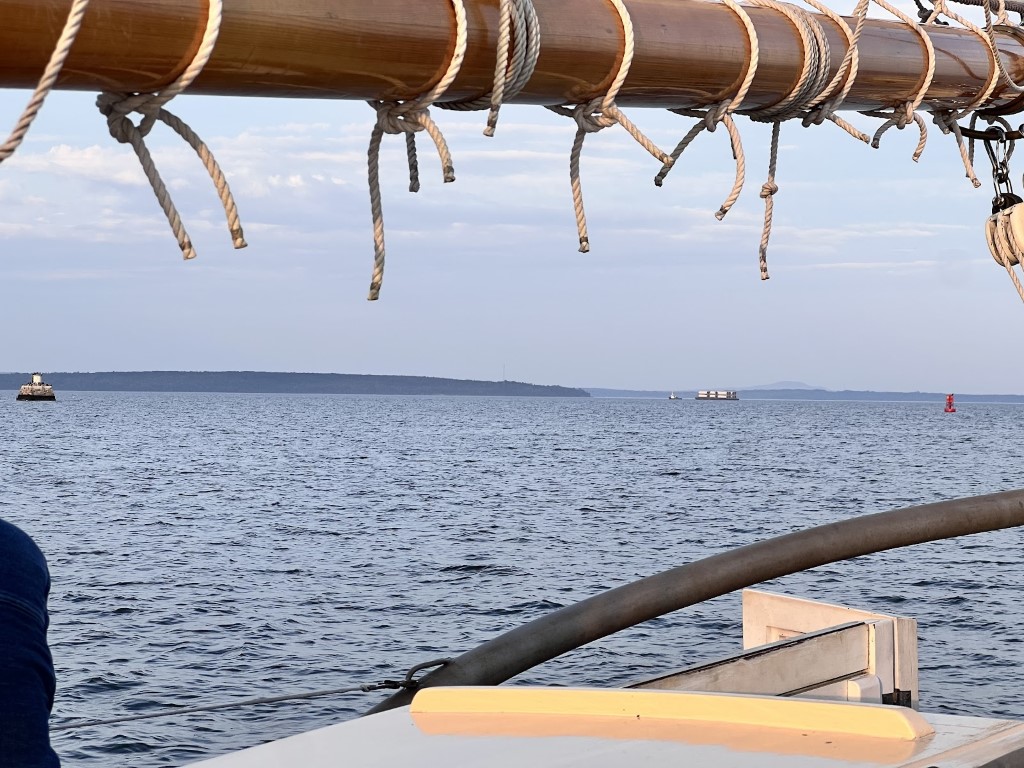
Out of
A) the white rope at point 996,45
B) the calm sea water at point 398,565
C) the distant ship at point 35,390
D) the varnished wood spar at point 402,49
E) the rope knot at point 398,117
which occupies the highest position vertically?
the white rope at point 996,45

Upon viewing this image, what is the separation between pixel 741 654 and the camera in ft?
13.7

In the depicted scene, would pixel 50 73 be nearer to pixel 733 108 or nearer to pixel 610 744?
pixel 610 744

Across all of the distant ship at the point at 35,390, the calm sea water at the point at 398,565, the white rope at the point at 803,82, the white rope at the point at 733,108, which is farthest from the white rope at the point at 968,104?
the distant ship at the point at 35,390

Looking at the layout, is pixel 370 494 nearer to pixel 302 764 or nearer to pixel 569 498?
pixel 569 498

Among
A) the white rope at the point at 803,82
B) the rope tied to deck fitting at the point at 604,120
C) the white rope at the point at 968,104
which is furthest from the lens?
the white rope at the point at 968,104

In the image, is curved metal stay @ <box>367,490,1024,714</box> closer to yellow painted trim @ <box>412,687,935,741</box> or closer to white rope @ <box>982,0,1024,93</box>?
yellow painted trim @ <box>412,687,935,741</box>

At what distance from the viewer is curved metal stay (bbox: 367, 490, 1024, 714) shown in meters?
3.50

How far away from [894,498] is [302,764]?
44.9 meters

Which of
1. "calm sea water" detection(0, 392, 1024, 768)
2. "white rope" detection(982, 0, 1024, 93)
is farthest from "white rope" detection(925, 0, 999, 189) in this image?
"calm sea water" detection(0, 392, 1024, 768)

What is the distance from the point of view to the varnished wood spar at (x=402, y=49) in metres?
1.88

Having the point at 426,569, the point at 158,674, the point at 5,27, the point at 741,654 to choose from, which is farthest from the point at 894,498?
the point at 5,27

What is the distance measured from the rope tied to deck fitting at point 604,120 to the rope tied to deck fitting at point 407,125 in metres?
0.40

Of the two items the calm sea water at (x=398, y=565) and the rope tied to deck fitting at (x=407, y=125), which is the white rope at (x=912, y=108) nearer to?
the rope tied to deck fitting at (x=407, y=125)

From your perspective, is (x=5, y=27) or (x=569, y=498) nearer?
(x=5, y=27)
